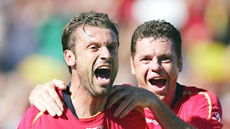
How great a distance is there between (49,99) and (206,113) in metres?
1.33

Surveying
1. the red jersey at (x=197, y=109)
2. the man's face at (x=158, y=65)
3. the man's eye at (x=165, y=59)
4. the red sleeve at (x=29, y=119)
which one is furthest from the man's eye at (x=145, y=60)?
the red sleeve at (x=29, y=119)

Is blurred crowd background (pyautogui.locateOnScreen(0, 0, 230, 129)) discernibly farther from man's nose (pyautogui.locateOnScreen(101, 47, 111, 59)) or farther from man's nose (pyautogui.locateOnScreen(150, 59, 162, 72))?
man's nose (pyautogui.locateOnScreen(101, 47, 111, 59))

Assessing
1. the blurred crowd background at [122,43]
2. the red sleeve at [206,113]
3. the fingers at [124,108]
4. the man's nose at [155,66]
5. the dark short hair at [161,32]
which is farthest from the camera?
the blurred crowd background at [122,43]

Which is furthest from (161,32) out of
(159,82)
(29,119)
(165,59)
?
(29,119)

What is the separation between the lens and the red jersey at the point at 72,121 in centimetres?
479

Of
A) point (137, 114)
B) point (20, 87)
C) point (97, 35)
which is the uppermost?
point (97, 35)

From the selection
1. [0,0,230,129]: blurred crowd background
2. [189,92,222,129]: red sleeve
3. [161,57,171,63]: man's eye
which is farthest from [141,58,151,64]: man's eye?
[0,0,230,129]: blurred crowd background

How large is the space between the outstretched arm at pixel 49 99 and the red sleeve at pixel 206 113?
1.18 metres

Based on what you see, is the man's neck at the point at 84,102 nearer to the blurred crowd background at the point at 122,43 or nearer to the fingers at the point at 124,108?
the fingers at the point at 124,108

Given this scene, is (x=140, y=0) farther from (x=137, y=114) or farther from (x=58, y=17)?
(x=137, y=114)

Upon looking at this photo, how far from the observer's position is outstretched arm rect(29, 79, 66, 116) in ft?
15.7

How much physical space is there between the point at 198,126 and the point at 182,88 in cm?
50

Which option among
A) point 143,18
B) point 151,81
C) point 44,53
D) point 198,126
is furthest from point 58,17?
point 198,126

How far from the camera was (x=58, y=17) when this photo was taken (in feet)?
29.6
